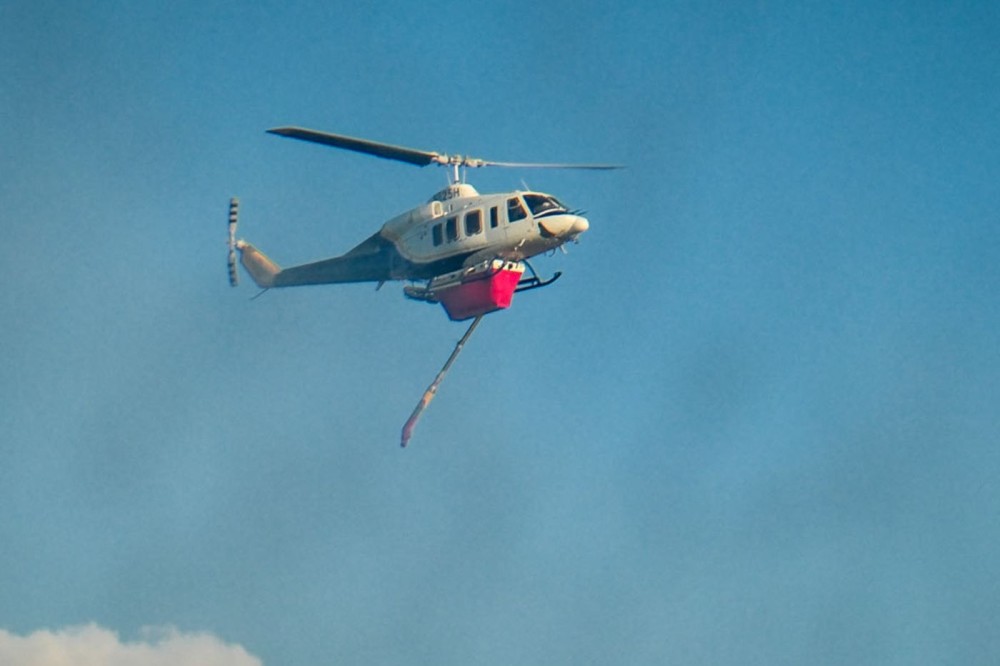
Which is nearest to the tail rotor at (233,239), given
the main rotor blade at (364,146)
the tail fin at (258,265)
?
the tail fin at (258,265)

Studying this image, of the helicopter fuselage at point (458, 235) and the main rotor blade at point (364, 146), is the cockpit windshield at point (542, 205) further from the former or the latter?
the main rotor blade at point (364, 146)

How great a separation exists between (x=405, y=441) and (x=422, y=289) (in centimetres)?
641

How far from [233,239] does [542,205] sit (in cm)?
1772

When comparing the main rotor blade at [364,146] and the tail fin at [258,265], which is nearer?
the main rotor blade at [364,146]

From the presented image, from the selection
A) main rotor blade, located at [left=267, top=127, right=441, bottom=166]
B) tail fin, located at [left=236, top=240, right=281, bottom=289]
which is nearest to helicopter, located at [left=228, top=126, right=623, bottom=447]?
main rotor blade, located at [left=267, top=127, right=441, bottom=166]

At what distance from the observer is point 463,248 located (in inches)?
2190

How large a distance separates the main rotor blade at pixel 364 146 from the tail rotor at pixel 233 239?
11194mm

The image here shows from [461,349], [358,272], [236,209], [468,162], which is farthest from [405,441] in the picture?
[236,209]

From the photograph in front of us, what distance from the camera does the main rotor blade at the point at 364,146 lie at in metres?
53.6

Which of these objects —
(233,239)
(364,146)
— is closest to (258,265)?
(233,239)

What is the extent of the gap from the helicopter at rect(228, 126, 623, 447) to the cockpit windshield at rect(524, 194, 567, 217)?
0.04 metres

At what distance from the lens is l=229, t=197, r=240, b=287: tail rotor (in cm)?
6328

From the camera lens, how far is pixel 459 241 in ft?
183

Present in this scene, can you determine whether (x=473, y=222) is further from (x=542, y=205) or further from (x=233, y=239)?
(x=233, y=239)
